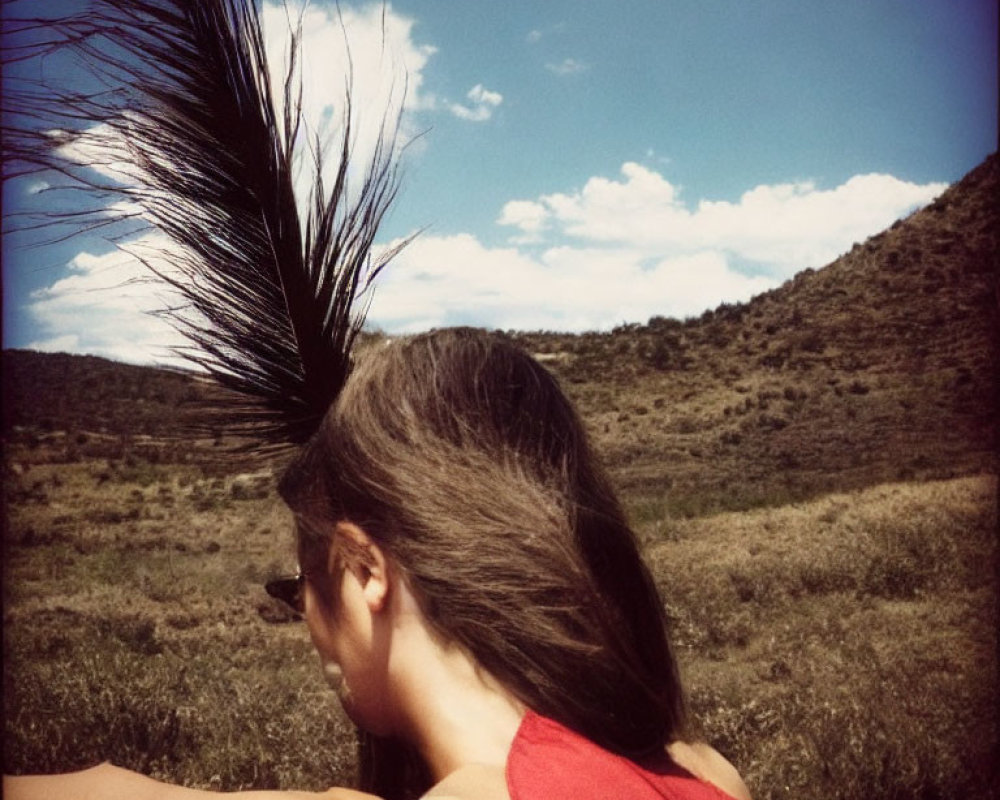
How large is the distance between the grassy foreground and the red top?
30.1 inches

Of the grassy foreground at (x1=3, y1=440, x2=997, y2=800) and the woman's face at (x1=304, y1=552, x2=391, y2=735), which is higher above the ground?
the woman's face at (x1=304, y1=552, x2=391, y2=735)

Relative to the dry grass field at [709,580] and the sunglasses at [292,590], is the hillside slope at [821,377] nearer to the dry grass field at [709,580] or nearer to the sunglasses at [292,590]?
the dry grass field at [709,580]

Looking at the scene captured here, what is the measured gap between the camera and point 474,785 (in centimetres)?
80

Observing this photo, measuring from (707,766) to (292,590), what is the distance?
2.41 ft

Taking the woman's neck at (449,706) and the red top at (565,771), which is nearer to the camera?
the red top at (565,771)

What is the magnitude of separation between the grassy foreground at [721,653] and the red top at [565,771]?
765 millimetres

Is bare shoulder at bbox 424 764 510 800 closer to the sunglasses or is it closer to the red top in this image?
the red top

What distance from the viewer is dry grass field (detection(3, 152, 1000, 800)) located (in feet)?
13.7

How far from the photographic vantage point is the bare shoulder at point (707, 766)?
1.23 m

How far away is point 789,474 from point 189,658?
644 inches

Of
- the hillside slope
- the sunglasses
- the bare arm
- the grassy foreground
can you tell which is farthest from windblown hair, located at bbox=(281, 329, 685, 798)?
the hillside slope

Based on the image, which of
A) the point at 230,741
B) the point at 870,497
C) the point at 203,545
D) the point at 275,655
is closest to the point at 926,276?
the point at 870,497

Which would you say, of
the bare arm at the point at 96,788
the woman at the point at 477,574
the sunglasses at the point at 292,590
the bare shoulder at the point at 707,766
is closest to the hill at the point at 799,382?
the bare shoulder at the point at 707,766

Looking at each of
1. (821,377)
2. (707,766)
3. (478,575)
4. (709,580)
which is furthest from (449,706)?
(821,377)
